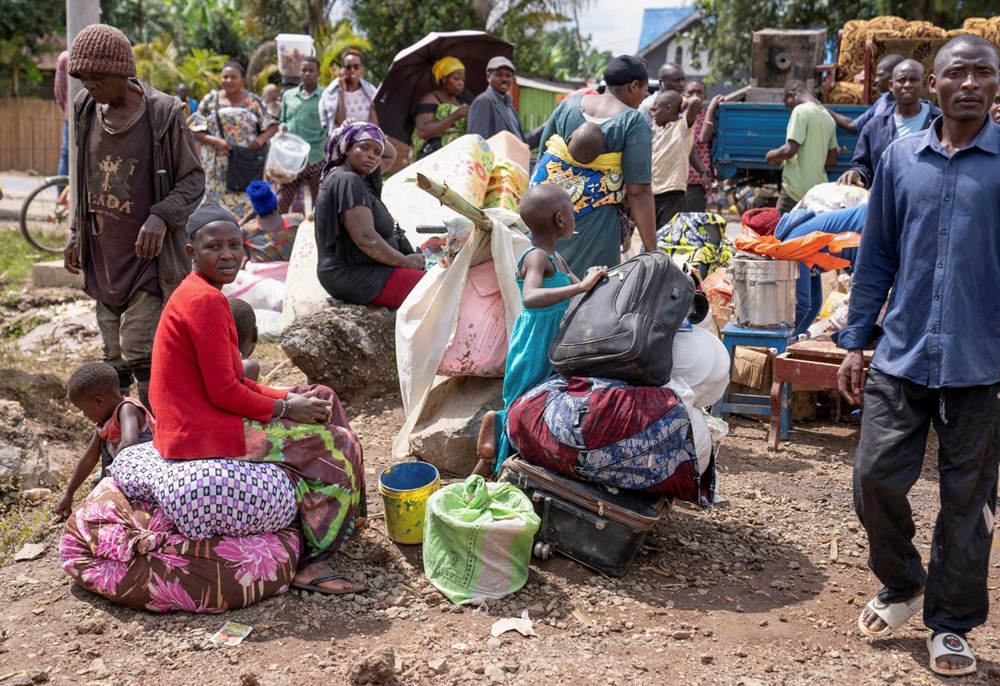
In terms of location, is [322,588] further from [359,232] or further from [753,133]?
[753,133]

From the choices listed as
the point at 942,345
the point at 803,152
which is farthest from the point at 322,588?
the point at 803,152

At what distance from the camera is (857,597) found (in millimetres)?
3896

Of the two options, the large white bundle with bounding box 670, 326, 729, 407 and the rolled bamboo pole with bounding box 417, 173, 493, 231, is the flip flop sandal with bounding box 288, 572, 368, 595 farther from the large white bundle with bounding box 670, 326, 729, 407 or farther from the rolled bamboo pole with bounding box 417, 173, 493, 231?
the rolled bamboo pole with bounding box 417, 173, 493, 231

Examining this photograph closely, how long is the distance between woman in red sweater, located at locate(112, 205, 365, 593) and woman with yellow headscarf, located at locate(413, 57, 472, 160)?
5.30 meters

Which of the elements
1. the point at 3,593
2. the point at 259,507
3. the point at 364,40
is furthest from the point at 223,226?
the point at 364,40

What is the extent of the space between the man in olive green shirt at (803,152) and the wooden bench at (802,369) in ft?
11.5

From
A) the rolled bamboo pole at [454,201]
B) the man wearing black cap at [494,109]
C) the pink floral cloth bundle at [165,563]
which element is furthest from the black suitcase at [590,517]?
the man wearing black cap at [494,109]

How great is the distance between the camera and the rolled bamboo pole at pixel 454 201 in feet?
15.4

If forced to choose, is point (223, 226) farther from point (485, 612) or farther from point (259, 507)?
point (485, 612)

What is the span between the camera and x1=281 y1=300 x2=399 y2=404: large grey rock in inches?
240

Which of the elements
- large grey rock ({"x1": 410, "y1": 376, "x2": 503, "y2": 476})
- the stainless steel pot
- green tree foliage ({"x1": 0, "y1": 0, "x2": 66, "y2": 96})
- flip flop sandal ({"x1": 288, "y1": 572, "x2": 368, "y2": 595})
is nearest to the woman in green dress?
large grey rock ({"x1": 410, "y1": 376, "x2": 503, "y2": 476})

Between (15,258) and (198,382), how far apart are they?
773 cm

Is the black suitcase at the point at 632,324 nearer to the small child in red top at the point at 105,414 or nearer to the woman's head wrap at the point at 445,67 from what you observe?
the small child in red top at the point at 105,414

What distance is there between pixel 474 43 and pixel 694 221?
3323mm
